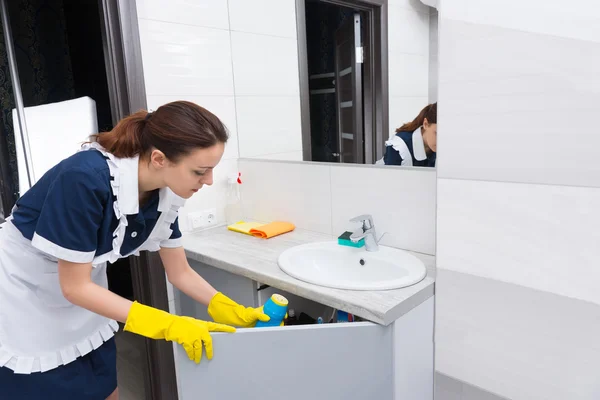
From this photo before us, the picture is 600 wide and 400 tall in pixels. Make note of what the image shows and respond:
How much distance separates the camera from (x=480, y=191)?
1011 mm

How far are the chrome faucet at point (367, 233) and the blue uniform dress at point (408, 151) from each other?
206mm

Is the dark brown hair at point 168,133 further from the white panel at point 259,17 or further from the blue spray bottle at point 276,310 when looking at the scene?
the white panel at point 259,17

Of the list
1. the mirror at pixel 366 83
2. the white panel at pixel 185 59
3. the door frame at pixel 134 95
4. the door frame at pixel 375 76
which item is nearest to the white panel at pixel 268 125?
the mirror at pixel 366 83

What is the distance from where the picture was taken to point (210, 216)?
1887 millimetres

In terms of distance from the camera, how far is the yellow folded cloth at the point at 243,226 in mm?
1770

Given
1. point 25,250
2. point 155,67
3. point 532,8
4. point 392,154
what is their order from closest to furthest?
point 532,8
point 25,250
point 392,154
point 155,67

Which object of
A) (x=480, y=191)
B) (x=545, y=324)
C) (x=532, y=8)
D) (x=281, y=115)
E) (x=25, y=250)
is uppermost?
(x=532, y=8)

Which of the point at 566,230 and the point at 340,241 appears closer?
the point at 566,230

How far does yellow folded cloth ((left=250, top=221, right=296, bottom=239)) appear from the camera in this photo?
5.54 ft

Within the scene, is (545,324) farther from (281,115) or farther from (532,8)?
(281,115)

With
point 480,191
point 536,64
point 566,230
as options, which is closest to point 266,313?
point 480,191

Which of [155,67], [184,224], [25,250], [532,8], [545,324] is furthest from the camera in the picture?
[184,224]

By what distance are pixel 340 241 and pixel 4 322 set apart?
966 mm

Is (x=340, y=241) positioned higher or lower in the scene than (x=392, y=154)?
lower
